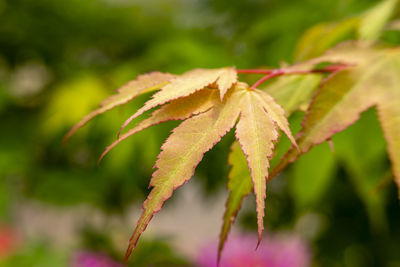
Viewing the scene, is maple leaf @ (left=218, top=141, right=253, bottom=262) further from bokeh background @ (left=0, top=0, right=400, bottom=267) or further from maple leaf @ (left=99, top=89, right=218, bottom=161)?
bokeh background @ (left=0, top=0, right=400, bottom=267)

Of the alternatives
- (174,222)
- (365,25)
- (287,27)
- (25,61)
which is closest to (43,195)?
(25,61)

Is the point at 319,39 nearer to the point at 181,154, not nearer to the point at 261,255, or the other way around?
the point at 181,154

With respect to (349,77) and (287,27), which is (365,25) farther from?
(287,27)

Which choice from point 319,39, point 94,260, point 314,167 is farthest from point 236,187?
point 94,260

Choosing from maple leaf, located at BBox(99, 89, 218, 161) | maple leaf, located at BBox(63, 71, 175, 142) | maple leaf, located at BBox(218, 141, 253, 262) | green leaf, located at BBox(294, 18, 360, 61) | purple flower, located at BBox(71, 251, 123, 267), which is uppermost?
green leaf, located at BBox(294, 18, 360, 61)

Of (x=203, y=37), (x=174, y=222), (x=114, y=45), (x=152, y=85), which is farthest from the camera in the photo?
(x=174, y=222)

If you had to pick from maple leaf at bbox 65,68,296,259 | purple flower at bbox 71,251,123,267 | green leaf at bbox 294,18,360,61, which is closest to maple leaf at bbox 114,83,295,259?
maple leaf at bbox 65,68,296,259
